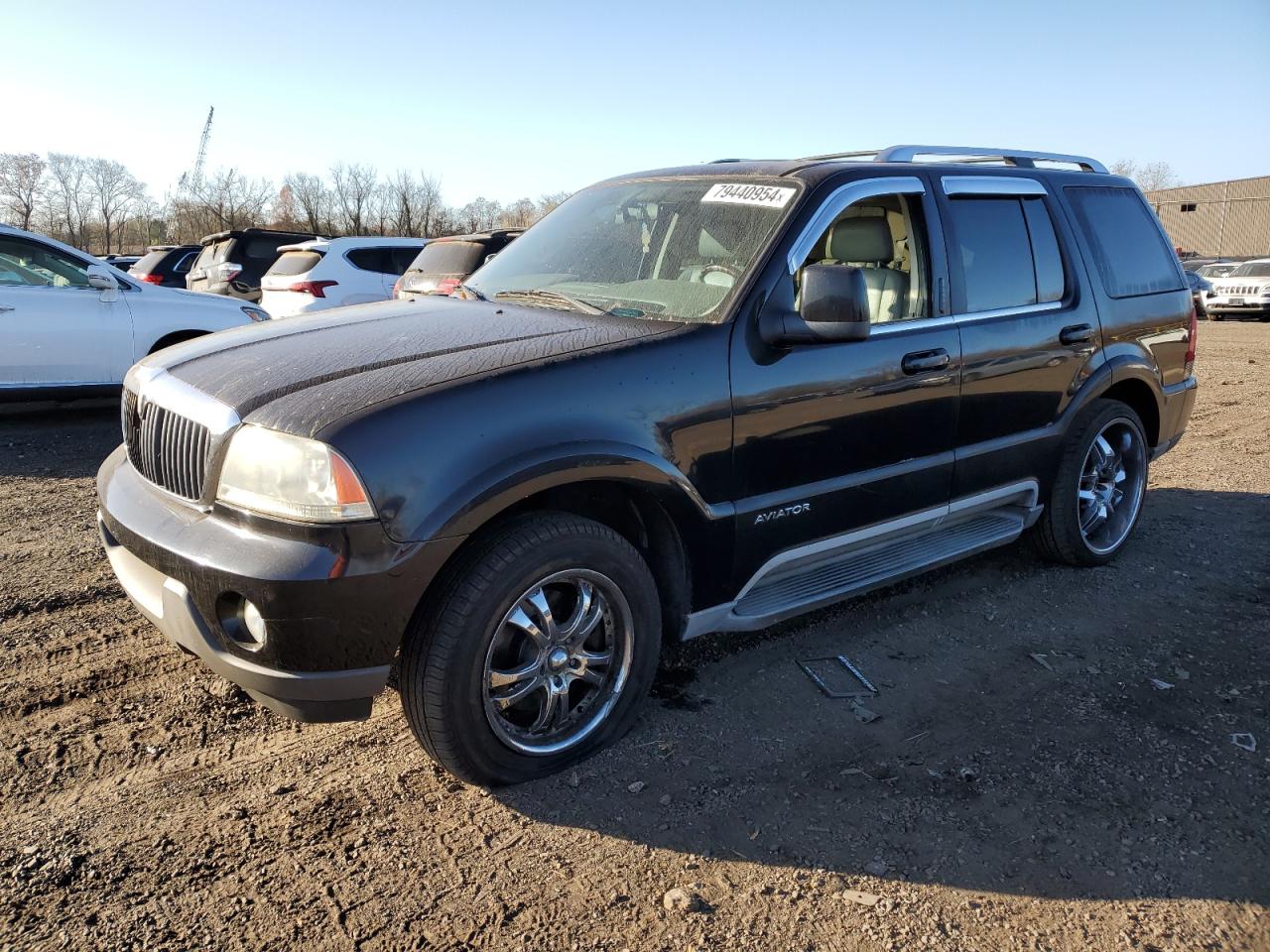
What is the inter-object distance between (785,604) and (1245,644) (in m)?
2.23

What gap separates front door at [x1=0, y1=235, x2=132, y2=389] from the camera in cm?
751

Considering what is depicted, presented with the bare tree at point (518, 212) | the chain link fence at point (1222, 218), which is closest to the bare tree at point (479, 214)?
the bare tree at point (518, 212)

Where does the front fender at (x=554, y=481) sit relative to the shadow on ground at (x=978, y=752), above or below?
above

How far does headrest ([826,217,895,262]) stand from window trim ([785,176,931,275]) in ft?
0.54

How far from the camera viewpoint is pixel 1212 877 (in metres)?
2.58

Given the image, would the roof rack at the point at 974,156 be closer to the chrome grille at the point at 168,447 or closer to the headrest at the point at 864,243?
the headrest at the point at 864,243

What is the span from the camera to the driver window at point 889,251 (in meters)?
3.90

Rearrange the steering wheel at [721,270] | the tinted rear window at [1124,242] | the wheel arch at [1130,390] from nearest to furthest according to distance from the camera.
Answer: the steering wheel at [721,270] < the wheel arch at [1130,390] < the tinted rear window at [1124,242]

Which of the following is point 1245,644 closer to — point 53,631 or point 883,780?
point 883,780

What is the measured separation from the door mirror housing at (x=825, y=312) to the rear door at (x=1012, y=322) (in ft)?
3.21

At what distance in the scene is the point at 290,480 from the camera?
8.16 feet

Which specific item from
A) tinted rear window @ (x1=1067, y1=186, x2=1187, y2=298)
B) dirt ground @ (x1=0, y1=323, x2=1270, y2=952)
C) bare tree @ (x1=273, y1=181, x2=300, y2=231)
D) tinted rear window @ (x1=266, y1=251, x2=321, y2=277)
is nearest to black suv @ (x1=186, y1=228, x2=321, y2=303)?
tinted rear window @ (x1=266, y1=251, x2=321, y2=277)

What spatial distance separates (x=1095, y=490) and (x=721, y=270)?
2.79m

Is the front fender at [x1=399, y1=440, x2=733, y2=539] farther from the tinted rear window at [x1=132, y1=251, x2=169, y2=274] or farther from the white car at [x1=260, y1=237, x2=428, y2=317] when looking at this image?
the tinted rear window at [x1=132, y1=251, x2=169, y2=274]
